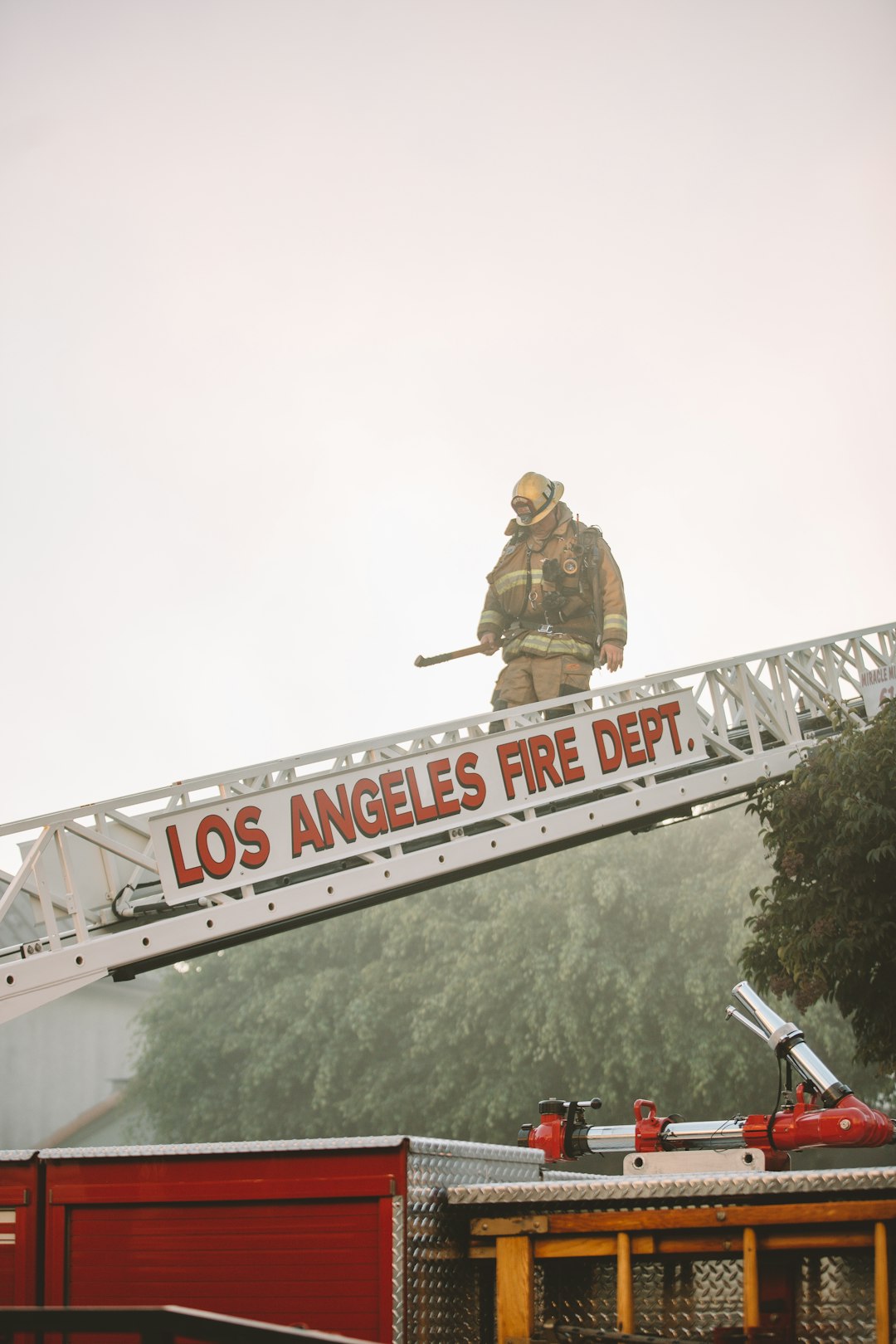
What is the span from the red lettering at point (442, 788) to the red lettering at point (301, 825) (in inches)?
30.2

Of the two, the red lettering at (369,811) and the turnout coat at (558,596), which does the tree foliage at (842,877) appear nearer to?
the turnout coat at (558,596)

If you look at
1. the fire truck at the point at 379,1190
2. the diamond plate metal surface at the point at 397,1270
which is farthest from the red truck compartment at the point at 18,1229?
the diamond plate metal surface at the point at 397,1270

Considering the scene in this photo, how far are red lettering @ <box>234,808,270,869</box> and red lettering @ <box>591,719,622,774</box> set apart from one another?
225cm

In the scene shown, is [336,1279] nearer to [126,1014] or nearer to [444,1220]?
[444,1220]

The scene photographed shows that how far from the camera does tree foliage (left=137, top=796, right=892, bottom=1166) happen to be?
2091cm

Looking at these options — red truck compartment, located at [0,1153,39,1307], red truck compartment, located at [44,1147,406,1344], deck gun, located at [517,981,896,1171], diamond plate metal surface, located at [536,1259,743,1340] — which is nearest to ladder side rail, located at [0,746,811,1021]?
→ red truck compartment, located at [0,1153,39,1307]

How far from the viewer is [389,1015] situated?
23859 millimetres

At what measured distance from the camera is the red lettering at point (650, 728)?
338 inches

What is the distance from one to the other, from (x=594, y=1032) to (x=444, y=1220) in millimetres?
17159

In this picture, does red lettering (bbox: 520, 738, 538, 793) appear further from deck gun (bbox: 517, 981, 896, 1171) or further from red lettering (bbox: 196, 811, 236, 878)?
deck gun (bbox: 517, 981, 896, 1171)

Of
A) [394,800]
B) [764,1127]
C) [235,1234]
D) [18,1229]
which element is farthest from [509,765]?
[18,1229]

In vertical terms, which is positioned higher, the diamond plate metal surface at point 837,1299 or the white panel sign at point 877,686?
the white panel sign at point 877,686

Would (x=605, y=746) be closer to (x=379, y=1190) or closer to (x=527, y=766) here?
(x=527, y=766)

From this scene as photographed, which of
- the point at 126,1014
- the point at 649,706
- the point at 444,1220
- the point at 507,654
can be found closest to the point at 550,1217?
the point at 444,1220
